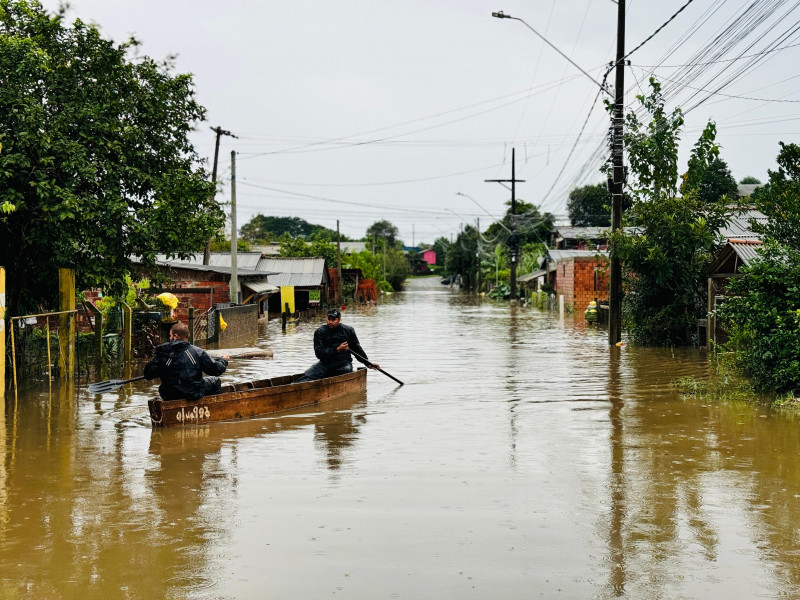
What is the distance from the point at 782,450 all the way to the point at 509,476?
13.0 ft

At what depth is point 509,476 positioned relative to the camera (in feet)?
34.1

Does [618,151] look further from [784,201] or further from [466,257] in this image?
[466,257]

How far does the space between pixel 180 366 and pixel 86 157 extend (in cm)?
616

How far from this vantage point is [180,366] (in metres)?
13.0

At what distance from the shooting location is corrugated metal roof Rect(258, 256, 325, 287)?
56.3 meters

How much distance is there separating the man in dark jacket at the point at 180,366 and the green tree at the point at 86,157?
4.26 meters

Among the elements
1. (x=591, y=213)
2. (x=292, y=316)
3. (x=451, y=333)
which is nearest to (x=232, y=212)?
(x=451, y=333)

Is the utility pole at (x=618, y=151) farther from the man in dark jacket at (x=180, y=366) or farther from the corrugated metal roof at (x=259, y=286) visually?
the corrugated metal roof at (x=259, y=286)

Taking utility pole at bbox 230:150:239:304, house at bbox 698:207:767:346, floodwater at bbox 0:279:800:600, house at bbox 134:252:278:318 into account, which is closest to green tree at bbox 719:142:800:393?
floodwater at bbox 0:279:800:600

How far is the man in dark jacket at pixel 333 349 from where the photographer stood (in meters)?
16.8

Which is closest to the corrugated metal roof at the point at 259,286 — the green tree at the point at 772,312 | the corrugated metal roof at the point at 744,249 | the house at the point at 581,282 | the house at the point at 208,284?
the house at the point at 208,284

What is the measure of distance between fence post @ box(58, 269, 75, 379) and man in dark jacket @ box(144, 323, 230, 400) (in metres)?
5.62

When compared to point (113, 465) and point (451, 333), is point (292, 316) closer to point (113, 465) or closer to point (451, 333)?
point (451, 333)

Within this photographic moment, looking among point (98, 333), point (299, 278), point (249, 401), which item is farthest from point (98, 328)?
point (299, 278)
